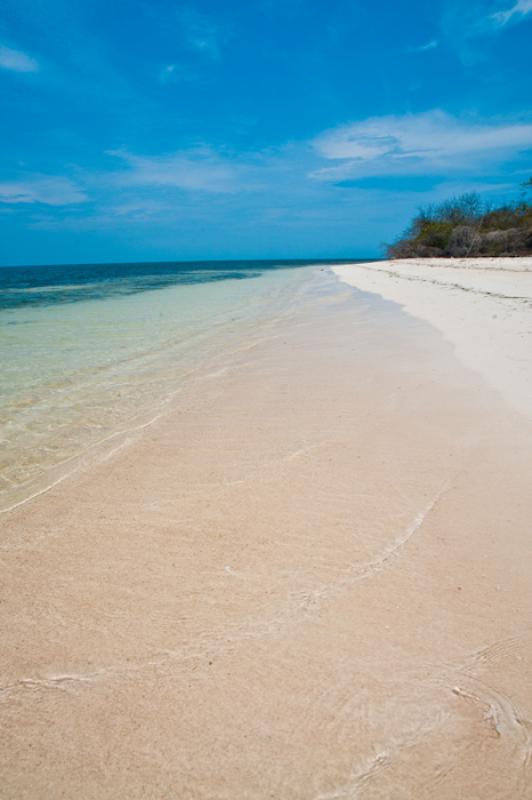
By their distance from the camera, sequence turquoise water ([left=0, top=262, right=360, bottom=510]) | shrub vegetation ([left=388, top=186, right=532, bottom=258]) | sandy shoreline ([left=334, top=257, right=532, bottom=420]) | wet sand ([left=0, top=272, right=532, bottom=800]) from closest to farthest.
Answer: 1. wet sand ([left=0, top=272, right=532, bottom=800])
2. turquoise water ([left=0, top=262, right=360, bottom=510])
3. sandy shoreline ([left=334, top=257, right=532, bottom=420])
4. shrub vegetation ([left=388, top=186, right=532, bottom=258])

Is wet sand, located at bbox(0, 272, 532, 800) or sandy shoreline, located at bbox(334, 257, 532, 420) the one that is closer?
wet sand, located at bbox(0, 272, 532, 800)

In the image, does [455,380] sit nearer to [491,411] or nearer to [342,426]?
[491,411]

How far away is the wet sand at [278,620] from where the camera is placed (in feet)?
4.04

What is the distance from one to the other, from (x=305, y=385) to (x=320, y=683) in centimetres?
369

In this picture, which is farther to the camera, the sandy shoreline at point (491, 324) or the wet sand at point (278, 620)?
the sandy shoreline at point (491, 324)

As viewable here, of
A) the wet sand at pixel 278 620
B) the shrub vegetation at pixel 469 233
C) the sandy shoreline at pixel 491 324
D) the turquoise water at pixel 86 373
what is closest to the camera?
the wet sand at pixel 278 620

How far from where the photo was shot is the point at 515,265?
20.4 m

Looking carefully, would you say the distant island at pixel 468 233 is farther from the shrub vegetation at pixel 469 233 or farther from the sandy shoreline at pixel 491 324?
the sandy shoreline at pixel 491 324

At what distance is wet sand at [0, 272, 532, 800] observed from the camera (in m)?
1.23

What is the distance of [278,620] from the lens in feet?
5.67

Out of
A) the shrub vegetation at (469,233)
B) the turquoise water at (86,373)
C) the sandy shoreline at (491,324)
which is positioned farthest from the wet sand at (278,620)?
the shrub vegetation at (469,233)

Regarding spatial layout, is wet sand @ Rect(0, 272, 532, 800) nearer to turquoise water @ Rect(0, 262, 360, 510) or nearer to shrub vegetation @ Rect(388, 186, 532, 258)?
turquoise water @ Rect(0, 262, 360, 510)

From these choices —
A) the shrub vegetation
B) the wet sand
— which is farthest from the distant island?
the wet sand

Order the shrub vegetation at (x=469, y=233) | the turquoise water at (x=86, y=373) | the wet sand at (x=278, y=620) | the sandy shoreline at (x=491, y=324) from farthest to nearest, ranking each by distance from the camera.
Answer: the shrub vegetation at (x=469, y=233), the sandy shoreline at (x=491, y=324), the turquoise water at (x=86, y=373), the wet sand at (x=278, y=620)
